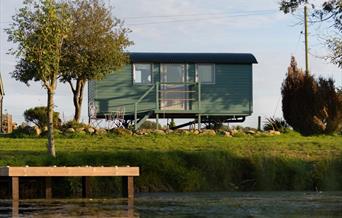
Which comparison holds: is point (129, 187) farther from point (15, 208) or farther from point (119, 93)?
point (119, 93)

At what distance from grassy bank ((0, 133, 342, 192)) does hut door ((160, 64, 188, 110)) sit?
46.5 feet

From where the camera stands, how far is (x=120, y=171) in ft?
78.5

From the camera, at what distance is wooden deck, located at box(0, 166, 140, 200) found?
2286 centimetres

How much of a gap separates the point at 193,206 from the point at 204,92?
974 inches

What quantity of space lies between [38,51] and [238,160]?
7.34 m

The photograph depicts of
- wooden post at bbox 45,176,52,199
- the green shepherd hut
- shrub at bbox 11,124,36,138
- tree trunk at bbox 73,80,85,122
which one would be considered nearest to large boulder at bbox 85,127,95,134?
shrub at bbox 11,124,36,138

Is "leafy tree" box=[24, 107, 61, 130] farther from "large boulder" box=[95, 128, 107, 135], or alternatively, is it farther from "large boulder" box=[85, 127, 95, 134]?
"large boulder" box=[95, 128, 107, 135]

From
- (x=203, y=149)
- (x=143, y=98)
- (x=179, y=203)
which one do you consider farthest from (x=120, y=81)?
(x=179, y=203)

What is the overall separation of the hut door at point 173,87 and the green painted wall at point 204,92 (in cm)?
36

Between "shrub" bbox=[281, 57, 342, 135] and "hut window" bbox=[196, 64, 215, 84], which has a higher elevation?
"hut window" bbox=[196, 64, 215, 84]

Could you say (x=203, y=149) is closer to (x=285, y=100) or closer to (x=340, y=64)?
(x=340, y=64)

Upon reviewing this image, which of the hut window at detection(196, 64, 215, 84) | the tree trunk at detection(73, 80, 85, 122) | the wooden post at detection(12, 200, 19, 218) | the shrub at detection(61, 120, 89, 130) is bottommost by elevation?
the wooden post at detection(12, 200, 19, 218)

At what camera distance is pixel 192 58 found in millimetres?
46031

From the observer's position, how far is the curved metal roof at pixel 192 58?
45.5m
